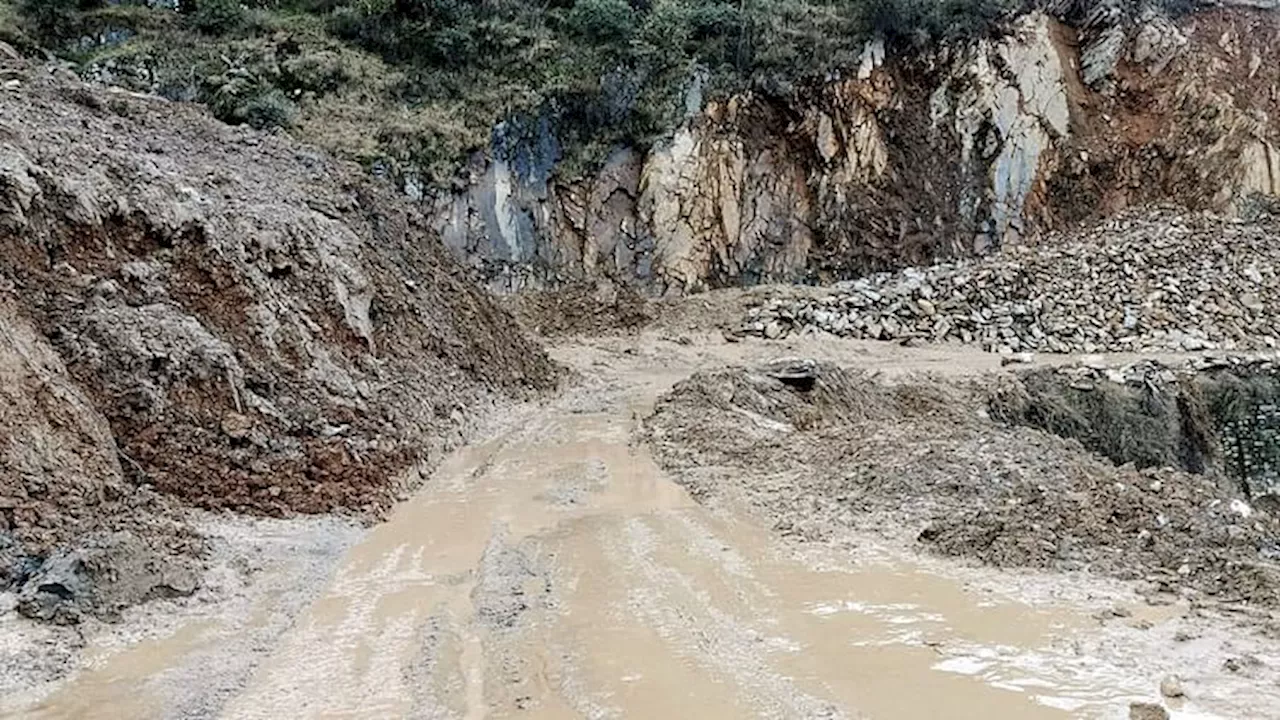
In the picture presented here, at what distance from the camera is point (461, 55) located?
25.8 meters

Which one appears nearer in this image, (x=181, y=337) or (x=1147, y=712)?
(x=1147, y=712)

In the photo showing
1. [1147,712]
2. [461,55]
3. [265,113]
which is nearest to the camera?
[1147,712]

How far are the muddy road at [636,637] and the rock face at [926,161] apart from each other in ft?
54.6

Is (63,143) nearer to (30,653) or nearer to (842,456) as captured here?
(30,653)

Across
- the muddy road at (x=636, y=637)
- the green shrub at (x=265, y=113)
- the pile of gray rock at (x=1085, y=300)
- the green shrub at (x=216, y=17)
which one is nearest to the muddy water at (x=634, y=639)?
the muddy road at (x=636, y=637)

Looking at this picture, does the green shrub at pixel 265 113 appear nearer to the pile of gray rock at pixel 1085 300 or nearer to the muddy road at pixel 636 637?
the pile of gray rock at pixel 1085 300

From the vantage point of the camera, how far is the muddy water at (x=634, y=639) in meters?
4.66

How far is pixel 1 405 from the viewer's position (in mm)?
7023

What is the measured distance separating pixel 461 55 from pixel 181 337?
18.4m

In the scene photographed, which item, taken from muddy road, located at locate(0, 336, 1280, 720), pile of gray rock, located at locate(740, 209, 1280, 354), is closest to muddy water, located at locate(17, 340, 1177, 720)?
muddy road, located at locate(0, 336, 1280, 720)

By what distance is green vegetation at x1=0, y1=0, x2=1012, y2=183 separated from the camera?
2281cm

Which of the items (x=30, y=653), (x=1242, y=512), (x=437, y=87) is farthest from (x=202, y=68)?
(x=1242, y=512)

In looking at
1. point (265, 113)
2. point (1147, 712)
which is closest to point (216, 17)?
point (265, 113)

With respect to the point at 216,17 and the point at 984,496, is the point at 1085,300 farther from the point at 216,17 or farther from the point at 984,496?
the point at 216,17
